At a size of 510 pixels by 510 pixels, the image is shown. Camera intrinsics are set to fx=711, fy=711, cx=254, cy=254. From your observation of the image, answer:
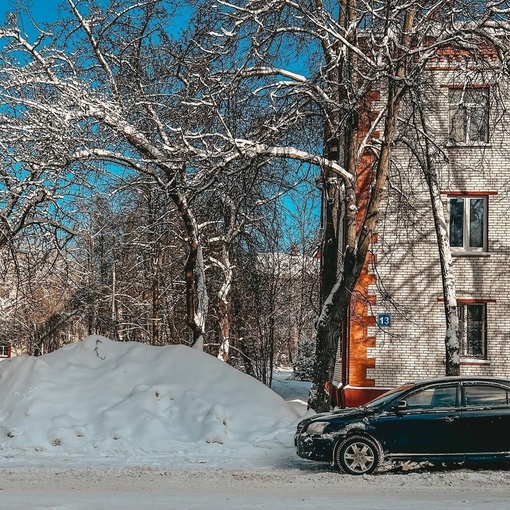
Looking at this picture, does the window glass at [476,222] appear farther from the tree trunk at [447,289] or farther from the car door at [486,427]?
the car door at [486,427]

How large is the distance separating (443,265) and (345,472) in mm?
8957

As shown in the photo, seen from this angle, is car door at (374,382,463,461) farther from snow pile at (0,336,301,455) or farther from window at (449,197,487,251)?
window at (449,197,487,251)

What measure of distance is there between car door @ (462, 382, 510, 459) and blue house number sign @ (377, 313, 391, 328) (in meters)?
9.77

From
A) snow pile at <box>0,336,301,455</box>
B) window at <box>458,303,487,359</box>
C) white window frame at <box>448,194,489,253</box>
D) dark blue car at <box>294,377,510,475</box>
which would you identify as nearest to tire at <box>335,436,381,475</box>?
dark blue car at <box>294,377,510,475</box>

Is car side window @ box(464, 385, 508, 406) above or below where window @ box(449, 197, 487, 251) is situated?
below

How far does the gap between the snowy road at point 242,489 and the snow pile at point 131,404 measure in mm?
1178

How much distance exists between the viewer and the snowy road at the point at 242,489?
26.5 ft

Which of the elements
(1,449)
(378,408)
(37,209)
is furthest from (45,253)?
(378,408)

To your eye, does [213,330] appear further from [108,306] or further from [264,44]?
[264,44]

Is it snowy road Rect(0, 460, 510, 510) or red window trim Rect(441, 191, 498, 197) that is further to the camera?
red window trim Rect(441, 191, 498, 197)

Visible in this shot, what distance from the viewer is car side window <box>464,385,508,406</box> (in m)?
10.0

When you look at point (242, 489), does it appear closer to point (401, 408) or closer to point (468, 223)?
point (401, 408)

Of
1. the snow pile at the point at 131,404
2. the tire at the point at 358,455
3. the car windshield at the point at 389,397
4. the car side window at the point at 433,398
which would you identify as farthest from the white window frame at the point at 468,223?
the tire at the point at 358,455

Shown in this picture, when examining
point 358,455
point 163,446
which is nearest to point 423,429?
point 358,455
